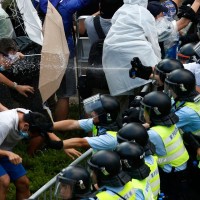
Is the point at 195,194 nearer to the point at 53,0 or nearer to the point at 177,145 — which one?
the point at 177,145

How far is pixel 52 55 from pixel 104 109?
2.39m

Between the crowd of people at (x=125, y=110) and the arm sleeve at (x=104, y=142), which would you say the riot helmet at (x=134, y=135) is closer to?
the crowd of people at (x=125, y=110)

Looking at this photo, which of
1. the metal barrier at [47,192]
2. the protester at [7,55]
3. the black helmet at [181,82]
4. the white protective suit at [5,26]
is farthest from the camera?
the white protective suit at [5,26]

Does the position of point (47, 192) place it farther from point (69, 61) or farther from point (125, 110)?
point (69, 61)

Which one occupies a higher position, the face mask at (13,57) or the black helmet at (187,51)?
the face mask at (13,57)

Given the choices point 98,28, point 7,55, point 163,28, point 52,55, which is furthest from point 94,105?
point 163,28

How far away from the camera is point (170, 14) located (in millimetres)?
12281

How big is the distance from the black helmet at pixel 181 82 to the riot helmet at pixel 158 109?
411 mm

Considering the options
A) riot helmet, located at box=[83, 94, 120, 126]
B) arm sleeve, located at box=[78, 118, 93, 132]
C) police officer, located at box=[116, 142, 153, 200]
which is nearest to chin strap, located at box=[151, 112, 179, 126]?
riot helmet, located at box=[83, 94, 120, 126]

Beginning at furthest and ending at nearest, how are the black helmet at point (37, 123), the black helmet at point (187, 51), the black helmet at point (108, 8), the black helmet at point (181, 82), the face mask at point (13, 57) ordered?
the black helmet at point (108, 8) < the black helmet at point (187, 51) < the face mask at point (13, 57) < the black helmet at point (181, 82) < the black helmet at point (37, 123)

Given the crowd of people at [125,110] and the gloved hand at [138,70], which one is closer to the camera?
the crowd of people at [125,110]

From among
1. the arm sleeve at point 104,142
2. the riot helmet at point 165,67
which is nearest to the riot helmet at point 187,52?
the riot helmet at point 165,67

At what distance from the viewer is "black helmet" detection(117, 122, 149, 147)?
8703 millimetres

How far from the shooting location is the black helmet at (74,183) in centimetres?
781
